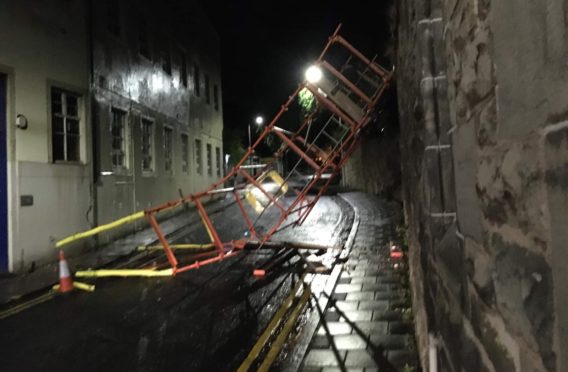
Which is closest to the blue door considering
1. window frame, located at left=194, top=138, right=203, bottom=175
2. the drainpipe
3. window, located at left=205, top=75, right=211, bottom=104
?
the drainpipe

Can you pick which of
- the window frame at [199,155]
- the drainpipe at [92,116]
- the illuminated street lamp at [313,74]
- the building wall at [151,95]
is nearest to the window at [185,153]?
the building wall at [151,95]

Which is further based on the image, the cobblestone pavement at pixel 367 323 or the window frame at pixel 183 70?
the window frame at pixel 183 70

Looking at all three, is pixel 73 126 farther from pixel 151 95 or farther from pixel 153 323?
pixel 153 323

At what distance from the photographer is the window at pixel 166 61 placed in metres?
19.2

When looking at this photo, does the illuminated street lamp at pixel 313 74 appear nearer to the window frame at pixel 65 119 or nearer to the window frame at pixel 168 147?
the window frame at pixel 65 119

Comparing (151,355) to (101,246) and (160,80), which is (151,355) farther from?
(160,80)

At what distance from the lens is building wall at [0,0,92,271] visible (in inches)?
411

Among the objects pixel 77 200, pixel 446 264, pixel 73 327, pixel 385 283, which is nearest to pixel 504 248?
pixel 446 264

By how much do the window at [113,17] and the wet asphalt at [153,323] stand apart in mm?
8473

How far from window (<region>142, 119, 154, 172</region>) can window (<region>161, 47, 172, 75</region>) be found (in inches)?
110

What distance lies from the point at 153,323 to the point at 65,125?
735cm

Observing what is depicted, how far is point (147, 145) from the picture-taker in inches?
695

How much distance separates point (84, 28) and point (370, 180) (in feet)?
50.0

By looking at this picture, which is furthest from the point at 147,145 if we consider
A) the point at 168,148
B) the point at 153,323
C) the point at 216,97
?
the point at 153,323
